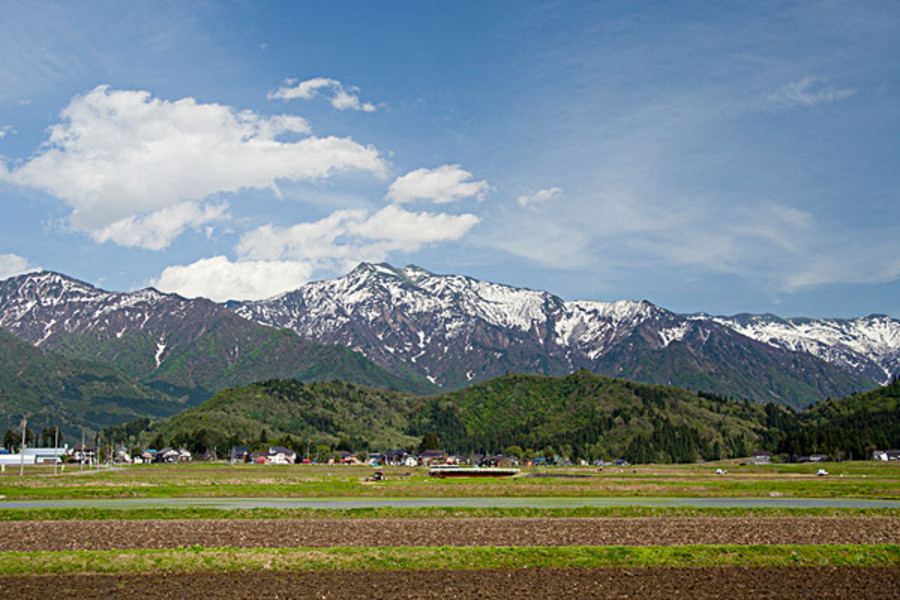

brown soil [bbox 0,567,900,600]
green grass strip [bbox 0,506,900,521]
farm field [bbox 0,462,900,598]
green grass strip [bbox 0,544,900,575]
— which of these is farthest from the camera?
green grass strip [bbox 0,506,900,521]

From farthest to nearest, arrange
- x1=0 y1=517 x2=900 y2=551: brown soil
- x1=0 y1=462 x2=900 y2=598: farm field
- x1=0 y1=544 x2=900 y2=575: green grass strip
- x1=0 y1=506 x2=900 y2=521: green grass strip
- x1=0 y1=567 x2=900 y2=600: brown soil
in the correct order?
x1=0 y1=506 x2=900 y2=521: green grass strip → x1=0 y1=517 x2=900 y2=551: brown soil → x1=0 y1=544 x2=900 y2=575: green grass strip → x1=0 y1=462 x2=900 y2=598: farm field → x1=0 y1=567 x2=900 y2=600: brown soil

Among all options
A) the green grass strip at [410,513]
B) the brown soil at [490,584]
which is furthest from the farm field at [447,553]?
the green grass strip at [410,513]

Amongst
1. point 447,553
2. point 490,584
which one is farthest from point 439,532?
point 490,584

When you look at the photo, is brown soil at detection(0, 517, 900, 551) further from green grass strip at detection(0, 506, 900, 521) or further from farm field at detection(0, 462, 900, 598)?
green grass strip at detection(0, 506, 900, 521)

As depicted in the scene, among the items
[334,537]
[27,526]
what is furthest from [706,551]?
[27,526]

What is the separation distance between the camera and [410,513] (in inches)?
2474

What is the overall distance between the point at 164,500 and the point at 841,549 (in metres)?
62.7

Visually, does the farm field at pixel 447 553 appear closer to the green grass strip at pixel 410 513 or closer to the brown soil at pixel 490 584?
the brown soil at pixel 490 584

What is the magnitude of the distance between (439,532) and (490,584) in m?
16.3

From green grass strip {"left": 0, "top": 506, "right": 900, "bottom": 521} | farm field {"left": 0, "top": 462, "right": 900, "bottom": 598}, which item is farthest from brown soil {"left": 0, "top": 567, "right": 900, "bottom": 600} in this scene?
green grass strip {"left": 0, "top": 506, "right": 900, "bottom": 521}

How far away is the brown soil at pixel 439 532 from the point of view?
42.6m

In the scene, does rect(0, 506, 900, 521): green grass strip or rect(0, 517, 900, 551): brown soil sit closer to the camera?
rect(0, 517, 900, 551): brown soil

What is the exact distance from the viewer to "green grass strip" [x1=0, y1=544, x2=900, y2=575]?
1377 inches

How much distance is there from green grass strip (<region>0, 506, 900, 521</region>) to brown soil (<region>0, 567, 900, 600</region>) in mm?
25115
